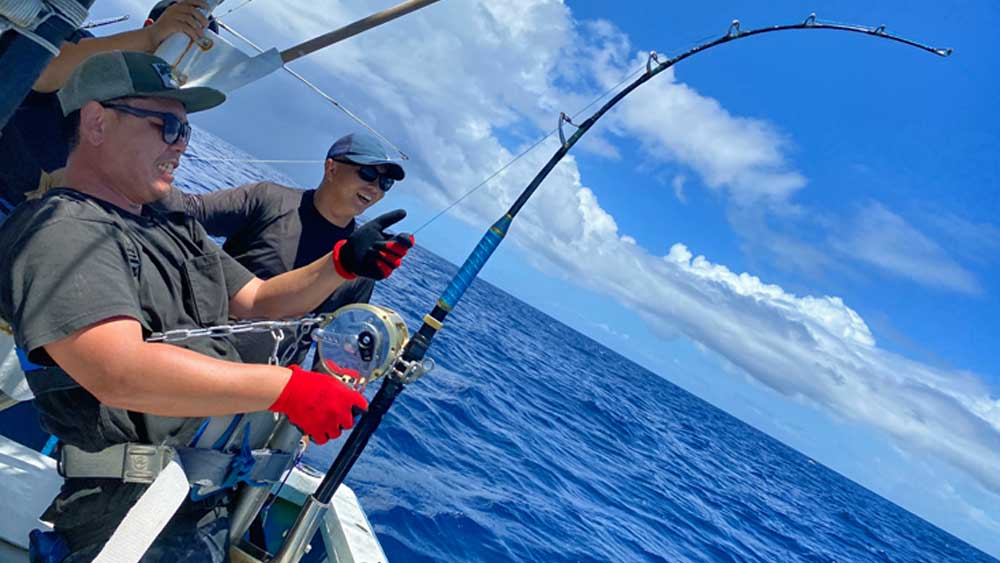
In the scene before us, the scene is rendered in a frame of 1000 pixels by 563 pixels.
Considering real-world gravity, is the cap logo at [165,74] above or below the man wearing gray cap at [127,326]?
above

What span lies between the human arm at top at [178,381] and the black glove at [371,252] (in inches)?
24.5

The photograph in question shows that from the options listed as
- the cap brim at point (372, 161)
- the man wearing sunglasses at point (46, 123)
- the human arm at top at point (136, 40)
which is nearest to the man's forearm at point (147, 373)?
the man wearing sunglasses at point (46, 123)

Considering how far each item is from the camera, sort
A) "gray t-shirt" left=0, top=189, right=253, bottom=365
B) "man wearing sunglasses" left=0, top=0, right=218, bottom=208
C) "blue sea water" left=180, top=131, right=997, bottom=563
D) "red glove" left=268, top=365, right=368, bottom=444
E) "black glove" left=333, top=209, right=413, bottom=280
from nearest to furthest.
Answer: "gray t-shirt" left=0, top=189, right=253, bottom=365 < "red glove" left=268, top=365, right=368, bottom=444 < "black glove" left=333, top=209, right=413, bottom=280 < "man wearing sunglasses" left=0, top=0, right=218, bottom=208 < "blue sea water" left=180, top=131, right=997, bottom=563

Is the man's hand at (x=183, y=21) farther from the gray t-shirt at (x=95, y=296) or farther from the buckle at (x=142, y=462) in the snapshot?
the buckle at (x=142, y=462)

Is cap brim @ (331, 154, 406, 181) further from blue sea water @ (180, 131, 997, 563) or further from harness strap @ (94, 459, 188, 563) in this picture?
blue sea water @ (180, 131, 997, 563)

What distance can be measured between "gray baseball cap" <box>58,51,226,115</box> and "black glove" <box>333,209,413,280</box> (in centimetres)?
65

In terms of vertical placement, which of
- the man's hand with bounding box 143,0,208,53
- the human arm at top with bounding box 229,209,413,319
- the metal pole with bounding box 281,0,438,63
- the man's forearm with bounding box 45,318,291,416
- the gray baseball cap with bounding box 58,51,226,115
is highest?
the metal pole with bounding box 281,0,438,63

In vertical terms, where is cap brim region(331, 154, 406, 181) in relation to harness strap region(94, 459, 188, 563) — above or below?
above

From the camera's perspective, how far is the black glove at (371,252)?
2.21 m

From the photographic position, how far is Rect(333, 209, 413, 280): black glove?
2.21 meters

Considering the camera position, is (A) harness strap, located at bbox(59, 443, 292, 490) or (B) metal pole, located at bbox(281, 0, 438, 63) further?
(B) metal pole, located at bbox(281, 0, 438, 63)

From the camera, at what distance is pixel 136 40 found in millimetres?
2408

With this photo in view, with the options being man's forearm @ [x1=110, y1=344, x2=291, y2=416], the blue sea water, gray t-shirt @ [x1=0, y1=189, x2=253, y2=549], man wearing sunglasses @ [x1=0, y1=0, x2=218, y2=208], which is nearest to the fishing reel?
gray t-shirt @ [x1=0, y1=189, x2=253, y2=549]

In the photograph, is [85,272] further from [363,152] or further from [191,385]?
[363,152]
